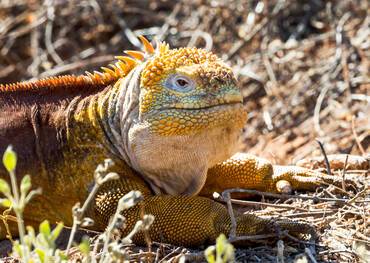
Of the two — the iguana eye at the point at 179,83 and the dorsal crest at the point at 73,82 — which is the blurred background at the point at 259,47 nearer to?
the dorsal crest at the point at 73,82

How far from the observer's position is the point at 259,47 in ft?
34.5

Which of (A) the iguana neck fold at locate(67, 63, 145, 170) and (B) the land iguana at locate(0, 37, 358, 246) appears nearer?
(B) the land iguana at locate(0, 37, 358, 246)

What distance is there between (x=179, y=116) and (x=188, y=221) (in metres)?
0.65

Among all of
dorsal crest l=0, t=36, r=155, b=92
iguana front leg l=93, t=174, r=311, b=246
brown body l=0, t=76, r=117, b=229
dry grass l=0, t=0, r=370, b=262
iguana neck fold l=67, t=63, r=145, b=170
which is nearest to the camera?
iguana front leg l=93, t=174, r=311, b=246

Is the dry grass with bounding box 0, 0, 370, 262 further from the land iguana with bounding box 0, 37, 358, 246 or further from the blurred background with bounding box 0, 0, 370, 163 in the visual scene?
the land iguana with bounding box 0, 37, 358, 246

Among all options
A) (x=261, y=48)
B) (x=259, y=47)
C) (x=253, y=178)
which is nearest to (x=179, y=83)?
(x=253, y=178)

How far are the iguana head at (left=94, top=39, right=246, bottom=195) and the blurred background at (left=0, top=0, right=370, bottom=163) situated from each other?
2.58m

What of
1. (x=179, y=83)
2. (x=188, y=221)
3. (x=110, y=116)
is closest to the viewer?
(x=188, y=221)

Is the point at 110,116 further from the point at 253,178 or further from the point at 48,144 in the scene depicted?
the point at 253,178

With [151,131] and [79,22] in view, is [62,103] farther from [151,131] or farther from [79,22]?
[79,22]

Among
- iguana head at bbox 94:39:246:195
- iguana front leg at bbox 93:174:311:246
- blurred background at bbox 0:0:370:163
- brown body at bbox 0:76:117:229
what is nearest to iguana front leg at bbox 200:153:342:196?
iguana head at bbox 94:39:246:195

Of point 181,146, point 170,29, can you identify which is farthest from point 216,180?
point 170,29

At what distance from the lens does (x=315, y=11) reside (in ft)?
36.2

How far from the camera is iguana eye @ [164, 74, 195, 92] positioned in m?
5.11
